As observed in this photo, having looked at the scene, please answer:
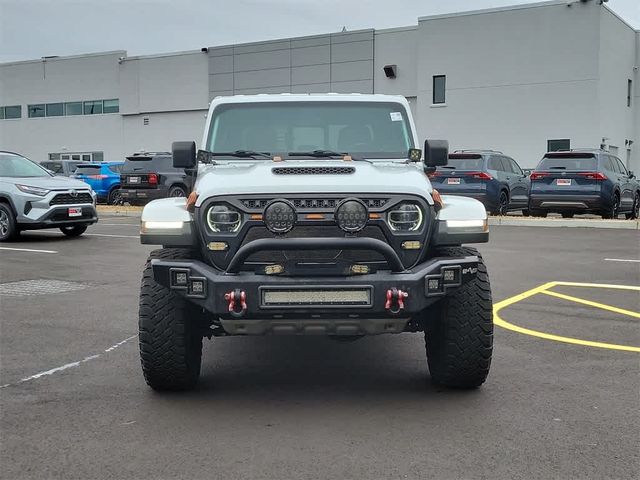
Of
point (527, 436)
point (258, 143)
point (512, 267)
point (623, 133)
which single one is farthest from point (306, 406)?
point (623, 133)

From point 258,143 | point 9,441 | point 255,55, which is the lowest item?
point 9,441

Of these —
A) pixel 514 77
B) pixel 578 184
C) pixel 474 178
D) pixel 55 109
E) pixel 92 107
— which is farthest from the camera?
pixel 55 109

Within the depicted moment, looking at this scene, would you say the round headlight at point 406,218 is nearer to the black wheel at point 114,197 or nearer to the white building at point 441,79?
the black wheel at point 114,197

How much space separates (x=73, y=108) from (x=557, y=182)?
1601 inches

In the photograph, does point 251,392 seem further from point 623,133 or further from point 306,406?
point 623,133

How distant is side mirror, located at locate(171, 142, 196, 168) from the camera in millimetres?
5703

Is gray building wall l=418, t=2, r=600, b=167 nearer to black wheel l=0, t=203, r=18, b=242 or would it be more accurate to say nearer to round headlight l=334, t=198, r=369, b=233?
black wheel l=0, t=203, r=18, b=242

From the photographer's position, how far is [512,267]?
1111 centimetres

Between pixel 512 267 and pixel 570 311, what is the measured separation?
341 cm

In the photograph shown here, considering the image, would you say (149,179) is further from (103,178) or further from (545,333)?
(545,333)

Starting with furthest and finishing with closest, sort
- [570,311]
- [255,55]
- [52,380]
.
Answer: [255,55]
[570,311]
[52,380]

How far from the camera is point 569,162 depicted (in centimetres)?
1831

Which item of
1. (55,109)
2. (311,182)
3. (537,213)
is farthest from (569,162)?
(55,109)

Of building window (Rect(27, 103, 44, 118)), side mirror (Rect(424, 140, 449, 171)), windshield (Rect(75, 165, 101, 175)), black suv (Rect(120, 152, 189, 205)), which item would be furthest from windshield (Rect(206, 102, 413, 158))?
building window (Rect(27, 103, 44, 118))
